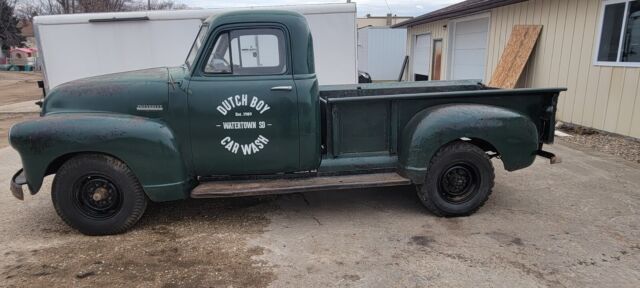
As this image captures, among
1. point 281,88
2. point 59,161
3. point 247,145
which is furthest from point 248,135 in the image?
point 59,161

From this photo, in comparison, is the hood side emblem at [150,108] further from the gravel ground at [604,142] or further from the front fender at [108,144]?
the gravel ground at [604,142]

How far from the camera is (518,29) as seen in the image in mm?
11047

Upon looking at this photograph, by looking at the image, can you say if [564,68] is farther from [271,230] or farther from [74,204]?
[74,204]

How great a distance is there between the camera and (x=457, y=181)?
449cm

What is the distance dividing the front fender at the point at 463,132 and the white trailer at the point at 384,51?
59.9ft

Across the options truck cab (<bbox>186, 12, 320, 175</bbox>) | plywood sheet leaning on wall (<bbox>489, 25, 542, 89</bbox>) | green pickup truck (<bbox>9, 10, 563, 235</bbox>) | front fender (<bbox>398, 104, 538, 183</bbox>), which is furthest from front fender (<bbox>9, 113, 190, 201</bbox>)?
plywood sheet leaning on wall (<bbox>489, 25, 542, 89</bbox>)

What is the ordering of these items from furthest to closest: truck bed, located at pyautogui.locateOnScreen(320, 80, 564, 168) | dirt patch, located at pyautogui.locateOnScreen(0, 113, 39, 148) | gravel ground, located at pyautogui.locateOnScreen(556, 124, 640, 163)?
dirt patch, located at pyautogui.locateOnScreen(0, 113, 39, 148) < gravel ground, located at pyautogui.locateOnScreen(556, 124, 640, 163) < truck bed, located at pyautogui.locateOnScreen(320, 80, 564, 168)

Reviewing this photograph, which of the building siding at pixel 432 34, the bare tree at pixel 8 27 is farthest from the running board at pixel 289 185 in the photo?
the bare tree at pixel 8 27

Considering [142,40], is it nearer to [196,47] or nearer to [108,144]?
[196,47]

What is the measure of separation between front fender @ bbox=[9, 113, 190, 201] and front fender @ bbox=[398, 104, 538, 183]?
222cm

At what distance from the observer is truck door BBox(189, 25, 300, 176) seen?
13.3 ft

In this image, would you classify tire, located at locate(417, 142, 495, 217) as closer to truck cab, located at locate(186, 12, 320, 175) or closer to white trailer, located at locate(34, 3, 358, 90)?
truck cab, located at locate(186, 12, 320, 175)

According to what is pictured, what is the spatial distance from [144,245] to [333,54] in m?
6.44

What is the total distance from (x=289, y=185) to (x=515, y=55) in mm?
8879
